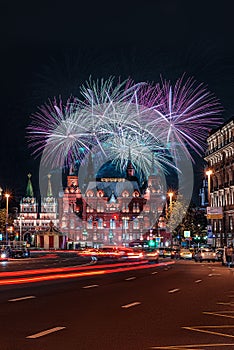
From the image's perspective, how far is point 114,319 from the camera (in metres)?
15.5

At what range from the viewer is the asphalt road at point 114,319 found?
1191 cm

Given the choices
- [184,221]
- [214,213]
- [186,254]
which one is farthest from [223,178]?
[214,213]

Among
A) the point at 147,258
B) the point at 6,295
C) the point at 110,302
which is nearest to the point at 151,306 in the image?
the point at 110,302

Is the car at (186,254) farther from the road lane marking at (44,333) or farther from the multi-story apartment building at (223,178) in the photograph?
the road lane marking at (44,333)

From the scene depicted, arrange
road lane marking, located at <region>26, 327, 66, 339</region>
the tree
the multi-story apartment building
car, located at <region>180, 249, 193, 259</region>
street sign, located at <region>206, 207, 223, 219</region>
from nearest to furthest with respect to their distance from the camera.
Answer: road lane marking, located at <region>26, 327, 66, 339</region> < street sign, located at <region>206, 207, 223, 219</region> < car, located at <region>180, 249, 193, 259</region> < the multi-story apartment building < the tree

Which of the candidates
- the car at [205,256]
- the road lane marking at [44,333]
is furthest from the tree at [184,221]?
the road lane marking at [44,333]

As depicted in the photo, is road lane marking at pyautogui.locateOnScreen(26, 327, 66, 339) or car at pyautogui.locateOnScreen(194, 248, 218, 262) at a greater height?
car at pyautogui.locateOnScreen(194, 248, 218, 262)

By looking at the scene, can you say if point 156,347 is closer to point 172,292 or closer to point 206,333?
point 206,333

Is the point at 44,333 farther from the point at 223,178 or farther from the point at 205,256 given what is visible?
the point at 223,178

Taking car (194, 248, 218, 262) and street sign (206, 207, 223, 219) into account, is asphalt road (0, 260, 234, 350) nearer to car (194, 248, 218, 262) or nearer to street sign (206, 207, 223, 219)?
car (194, 248, 218, 262)

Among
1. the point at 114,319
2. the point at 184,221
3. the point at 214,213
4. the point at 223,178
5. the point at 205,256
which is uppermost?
the point at 223,178

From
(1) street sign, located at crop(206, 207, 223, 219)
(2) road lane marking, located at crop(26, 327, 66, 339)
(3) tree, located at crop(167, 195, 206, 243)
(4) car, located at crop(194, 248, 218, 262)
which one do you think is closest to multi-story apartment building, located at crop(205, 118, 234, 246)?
(3) tree, located at crop(167, 195, 206, 243)

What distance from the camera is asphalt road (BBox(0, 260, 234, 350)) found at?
39.1ft

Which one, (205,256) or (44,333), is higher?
(205,256)
